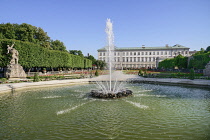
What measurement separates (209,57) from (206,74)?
1055 centimetres

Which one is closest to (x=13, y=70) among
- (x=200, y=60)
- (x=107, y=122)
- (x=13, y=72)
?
(x=13, y=72)

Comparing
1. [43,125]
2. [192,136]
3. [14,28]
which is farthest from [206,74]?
[14,28]

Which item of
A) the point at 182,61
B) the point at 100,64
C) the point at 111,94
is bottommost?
the point at 111,94

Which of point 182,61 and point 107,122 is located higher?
point 182,61

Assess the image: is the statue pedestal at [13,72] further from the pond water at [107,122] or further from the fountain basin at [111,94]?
the fountain basin at [111,94]

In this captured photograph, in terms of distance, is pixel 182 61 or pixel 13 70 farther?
pixel 182 61

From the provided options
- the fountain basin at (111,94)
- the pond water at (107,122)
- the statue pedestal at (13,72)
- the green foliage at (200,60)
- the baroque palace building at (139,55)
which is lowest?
the pond water at (107,122)

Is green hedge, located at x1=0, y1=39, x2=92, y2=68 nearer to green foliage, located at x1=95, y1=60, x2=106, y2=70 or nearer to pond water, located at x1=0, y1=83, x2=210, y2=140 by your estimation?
pond water, located at x1=0, y1=83, x2=210, y2=140

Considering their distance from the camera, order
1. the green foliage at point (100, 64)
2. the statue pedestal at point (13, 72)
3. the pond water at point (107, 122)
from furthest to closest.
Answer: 1. the green foliage at point (100, 64)
2. the statue pedestal at point (13, 72)
3. the pond water at point (107, 122)

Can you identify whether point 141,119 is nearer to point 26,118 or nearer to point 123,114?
point 123,114

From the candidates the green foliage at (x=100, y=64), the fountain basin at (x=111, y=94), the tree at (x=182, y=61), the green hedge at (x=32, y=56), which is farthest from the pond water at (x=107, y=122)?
the green foliage at (x=100, y=64)

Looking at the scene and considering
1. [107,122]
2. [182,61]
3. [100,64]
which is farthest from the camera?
[100,64]

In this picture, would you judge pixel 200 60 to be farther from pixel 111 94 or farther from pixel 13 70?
pixel 13 70

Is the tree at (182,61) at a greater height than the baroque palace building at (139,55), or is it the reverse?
the baroque palace building at (139,55)
